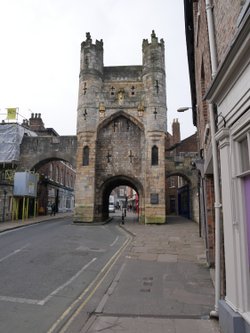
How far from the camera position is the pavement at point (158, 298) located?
4484 mm

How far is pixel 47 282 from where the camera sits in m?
6.82

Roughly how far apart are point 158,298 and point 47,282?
9.07 ft

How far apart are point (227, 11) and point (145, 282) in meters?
6.00

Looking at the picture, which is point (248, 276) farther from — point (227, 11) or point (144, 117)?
point (144, 117)

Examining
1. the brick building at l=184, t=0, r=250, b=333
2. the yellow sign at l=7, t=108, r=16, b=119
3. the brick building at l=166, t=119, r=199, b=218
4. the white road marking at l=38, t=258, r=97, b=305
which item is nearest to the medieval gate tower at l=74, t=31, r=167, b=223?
the brick building at l=166, t=119, r=199, b=218

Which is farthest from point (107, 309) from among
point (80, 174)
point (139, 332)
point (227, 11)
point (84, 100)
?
point (84, 100)

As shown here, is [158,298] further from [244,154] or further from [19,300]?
[244,154]

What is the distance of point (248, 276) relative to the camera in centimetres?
380

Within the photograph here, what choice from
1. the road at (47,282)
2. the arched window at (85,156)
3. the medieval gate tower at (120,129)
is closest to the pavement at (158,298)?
the road at (47,282)

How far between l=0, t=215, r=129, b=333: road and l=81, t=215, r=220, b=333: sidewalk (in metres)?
0.47

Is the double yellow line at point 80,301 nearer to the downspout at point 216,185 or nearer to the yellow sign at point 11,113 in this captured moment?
the downspout at point 216,185

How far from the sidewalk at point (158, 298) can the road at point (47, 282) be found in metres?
0.47

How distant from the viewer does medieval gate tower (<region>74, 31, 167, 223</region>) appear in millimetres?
24641

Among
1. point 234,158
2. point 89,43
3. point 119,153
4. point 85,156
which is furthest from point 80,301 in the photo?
point 89,43
